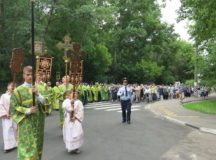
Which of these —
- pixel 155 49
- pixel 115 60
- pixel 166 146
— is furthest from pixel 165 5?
pixel 155 49

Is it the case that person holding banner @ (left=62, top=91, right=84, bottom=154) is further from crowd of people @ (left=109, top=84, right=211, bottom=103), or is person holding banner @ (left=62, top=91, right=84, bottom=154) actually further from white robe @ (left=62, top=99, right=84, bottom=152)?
crowd of people @ (left=109, top=84, right=211, bottom=103)

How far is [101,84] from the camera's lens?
95.0ft

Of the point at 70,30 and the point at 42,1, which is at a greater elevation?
the point at 42,1

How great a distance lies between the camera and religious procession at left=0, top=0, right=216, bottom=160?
21.6 feet

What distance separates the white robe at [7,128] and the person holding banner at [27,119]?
290 cm

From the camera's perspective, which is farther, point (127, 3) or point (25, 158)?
point (127, 3)

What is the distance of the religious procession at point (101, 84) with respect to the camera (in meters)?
6.58

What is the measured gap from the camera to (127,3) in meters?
46.6

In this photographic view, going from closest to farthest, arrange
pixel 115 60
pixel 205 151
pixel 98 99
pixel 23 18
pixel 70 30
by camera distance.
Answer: pixel 205 151 → pixel 23 18 → pixel 98 99 → pixel 70 30 → pixel 115 60

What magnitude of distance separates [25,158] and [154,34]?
149 ft

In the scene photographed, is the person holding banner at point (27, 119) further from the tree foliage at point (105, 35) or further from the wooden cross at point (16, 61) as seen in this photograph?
the tree foliage at point (105, 35)

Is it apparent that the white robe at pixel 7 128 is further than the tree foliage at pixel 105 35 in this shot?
No

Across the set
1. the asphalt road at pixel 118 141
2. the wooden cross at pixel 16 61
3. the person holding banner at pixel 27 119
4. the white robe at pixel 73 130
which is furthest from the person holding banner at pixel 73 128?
the person holding banner at pixel 27 119

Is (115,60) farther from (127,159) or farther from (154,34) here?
(127,159)
